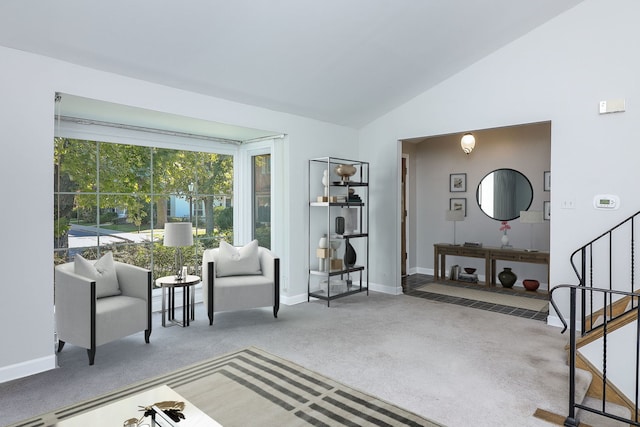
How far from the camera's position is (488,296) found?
5.76 m

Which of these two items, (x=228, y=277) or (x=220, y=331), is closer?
(x=220, y=331)

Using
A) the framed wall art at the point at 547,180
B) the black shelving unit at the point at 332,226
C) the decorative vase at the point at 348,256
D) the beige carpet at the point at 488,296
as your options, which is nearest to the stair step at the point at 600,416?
the beige carpet at the point at 488,296

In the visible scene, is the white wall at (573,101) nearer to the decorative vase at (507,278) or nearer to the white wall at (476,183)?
the white wall at (476,183)

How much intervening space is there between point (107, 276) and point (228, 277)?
4.29 feet

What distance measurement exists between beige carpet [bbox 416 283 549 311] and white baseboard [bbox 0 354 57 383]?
4853mm

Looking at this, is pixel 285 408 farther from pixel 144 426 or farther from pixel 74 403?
pixel 74 403

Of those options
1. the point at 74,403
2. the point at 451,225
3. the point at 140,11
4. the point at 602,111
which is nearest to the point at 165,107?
the point at 140,11

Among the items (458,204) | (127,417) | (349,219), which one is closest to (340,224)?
(349,219)

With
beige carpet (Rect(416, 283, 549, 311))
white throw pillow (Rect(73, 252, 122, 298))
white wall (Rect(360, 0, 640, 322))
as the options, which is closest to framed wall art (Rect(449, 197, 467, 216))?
beige carpet (Rect(416, 283, 549, 311))

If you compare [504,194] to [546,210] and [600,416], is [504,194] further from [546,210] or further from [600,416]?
[600,416]

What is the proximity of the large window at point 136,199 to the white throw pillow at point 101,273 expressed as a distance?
0.85m

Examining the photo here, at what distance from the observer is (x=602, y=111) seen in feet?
13.3

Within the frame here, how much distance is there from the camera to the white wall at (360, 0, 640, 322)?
3.94 meters

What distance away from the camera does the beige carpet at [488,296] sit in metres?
5.26
